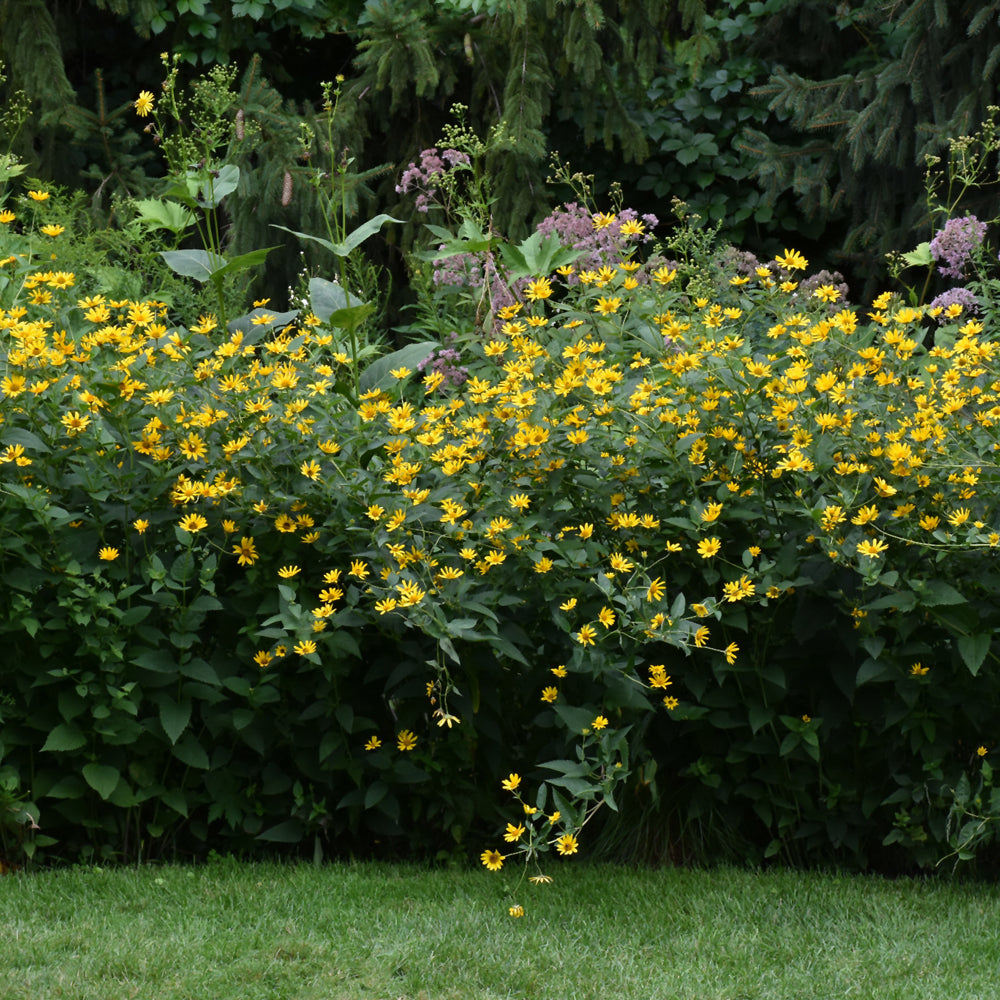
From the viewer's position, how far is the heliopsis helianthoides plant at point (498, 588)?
9.89 ft

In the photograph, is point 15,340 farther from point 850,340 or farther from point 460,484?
point 850,340

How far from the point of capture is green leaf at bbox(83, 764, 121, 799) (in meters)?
3.07

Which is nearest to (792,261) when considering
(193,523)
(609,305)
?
(609,305)

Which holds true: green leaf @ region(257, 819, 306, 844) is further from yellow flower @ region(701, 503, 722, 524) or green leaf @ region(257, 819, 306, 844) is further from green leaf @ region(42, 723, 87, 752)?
yellow flower @ region(701, 503, 722, 524)

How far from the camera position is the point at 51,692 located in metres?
3.18

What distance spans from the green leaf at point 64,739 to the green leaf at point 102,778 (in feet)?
0.22

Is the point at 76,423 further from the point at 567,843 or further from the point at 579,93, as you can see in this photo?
the point at 579,93

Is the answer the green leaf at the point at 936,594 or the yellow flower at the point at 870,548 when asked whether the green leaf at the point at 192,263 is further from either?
the green leaf at the point at 936,594

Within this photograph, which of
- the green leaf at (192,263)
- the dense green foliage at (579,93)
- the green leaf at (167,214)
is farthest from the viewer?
the dense green foliage at (579,93)

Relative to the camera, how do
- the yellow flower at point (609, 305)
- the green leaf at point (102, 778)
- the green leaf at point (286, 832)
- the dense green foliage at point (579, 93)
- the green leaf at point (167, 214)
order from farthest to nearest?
the dense green foliage at point (579, 93)
the green leaf at point (167, 214)
the yellow flower at point (609, 305)
the green leaf at point (286, 832)
the green leaf at point (102, 778)

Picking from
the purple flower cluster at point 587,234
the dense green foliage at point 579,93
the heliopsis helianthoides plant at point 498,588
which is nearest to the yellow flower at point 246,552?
the heliopsis helianthoides plant at point 498,588

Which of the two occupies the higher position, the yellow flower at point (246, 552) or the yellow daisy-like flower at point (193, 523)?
the yellow daisy-like flower at point (193, 523)

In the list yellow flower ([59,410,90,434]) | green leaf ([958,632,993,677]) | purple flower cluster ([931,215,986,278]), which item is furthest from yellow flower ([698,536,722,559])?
purple flower cluster ([931,215,986,278])

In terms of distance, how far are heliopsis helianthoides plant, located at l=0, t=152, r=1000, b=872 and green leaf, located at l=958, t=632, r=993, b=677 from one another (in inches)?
0.4
